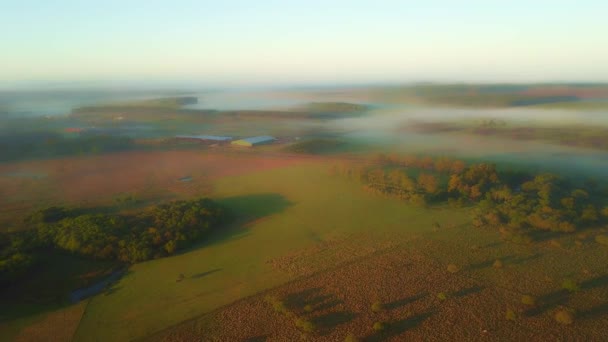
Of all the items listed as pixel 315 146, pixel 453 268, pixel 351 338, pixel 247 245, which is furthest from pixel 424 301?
pixel 315 146

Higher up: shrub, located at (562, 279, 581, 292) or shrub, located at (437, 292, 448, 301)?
shrub, located at (562, 279, 581, 292)

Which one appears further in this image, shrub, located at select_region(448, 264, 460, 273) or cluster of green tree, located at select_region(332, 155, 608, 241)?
cluster of green tree, located at select_region(332, 155, 608, 241)

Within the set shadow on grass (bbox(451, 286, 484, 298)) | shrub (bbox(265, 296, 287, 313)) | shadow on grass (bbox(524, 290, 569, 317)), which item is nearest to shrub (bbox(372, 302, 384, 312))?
shadow on grass (bbox(451, 286, 484, 298))

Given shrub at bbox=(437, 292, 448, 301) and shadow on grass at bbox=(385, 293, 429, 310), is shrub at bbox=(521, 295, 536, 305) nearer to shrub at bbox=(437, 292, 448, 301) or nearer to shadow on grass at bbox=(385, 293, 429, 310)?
shrub at bbox=(437, 292, 448, 301)

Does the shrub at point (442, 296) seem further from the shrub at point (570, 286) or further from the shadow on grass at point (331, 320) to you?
the shrub at point (570, 286)

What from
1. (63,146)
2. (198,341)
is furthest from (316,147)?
(198,341)

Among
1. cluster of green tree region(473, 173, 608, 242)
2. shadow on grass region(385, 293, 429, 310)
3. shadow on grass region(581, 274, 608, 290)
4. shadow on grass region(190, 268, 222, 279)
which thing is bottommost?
shadow on grass region(190, 268, 222, 279)
